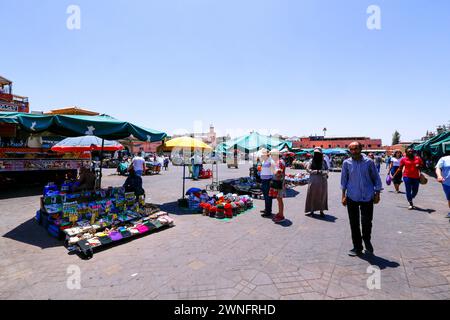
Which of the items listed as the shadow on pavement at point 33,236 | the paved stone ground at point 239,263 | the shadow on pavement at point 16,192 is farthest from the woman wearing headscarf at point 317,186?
the shadow on pavement at point 16,192

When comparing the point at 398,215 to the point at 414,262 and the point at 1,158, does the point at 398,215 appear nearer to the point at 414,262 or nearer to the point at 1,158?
the point at 414,262

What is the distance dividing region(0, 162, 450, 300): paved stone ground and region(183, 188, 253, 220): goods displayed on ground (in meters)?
0.56

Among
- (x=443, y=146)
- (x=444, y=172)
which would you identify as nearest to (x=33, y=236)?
(x=444, y=172)

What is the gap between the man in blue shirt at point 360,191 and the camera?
12.0 feet

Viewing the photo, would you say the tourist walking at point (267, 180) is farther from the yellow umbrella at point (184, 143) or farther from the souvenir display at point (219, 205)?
the yellow umbrella at point (184, 143)

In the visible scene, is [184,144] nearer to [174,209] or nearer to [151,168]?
[174,209]

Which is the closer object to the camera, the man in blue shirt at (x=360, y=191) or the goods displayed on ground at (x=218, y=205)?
the man in blue shirt at (x=360, y=191)

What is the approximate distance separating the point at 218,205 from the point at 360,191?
363cm

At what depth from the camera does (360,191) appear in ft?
12.0

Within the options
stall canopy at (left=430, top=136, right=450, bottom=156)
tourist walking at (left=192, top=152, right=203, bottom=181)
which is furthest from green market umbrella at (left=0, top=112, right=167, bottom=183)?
stall canopy at (left=430, top=136, right=450, bottom=156)

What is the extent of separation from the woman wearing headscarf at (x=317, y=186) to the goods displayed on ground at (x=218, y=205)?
6.29ft
